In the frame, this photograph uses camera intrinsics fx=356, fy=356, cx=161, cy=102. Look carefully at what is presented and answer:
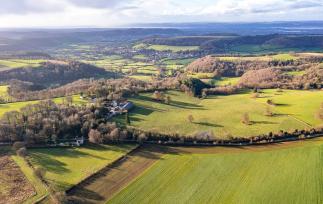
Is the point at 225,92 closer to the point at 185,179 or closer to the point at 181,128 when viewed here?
the point at 181,128

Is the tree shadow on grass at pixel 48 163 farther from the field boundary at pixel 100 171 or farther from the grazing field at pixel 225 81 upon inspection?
the grazing field at pixel 225 81

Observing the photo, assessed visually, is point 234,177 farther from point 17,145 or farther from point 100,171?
point 17,145

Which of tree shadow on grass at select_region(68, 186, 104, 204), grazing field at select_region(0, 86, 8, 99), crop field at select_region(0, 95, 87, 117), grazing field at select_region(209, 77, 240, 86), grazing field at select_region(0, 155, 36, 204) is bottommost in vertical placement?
tree shadow on grass at select_region(68, 186, 104, 204)

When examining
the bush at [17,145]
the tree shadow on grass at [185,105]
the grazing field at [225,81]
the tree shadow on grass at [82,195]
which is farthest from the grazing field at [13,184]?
the grazing field at [225,81]

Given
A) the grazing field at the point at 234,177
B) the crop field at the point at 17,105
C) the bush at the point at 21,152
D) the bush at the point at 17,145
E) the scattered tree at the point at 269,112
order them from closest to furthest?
the grazing field at the point at 234,177
the bush at the point at 21,152
the bush at the point at 17,145
the scattered tree at the point at 269,112
the crop field at the point at 17,105

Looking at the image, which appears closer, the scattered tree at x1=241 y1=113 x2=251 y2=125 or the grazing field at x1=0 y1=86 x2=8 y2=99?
the scattered tree at x1=241 y1=113 x2=251 y2=125

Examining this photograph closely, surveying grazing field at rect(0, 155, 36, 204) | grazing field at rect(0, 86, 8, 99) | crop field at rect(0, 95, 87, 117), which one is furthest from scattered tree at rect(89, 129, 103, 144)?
grazing field at rect(0, 86, 8, 99)

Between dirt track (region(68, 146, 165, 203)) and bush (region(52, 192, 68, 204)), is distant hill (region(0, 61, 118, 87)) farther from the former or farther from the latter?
bush (region(52, 192, 68, 204))
